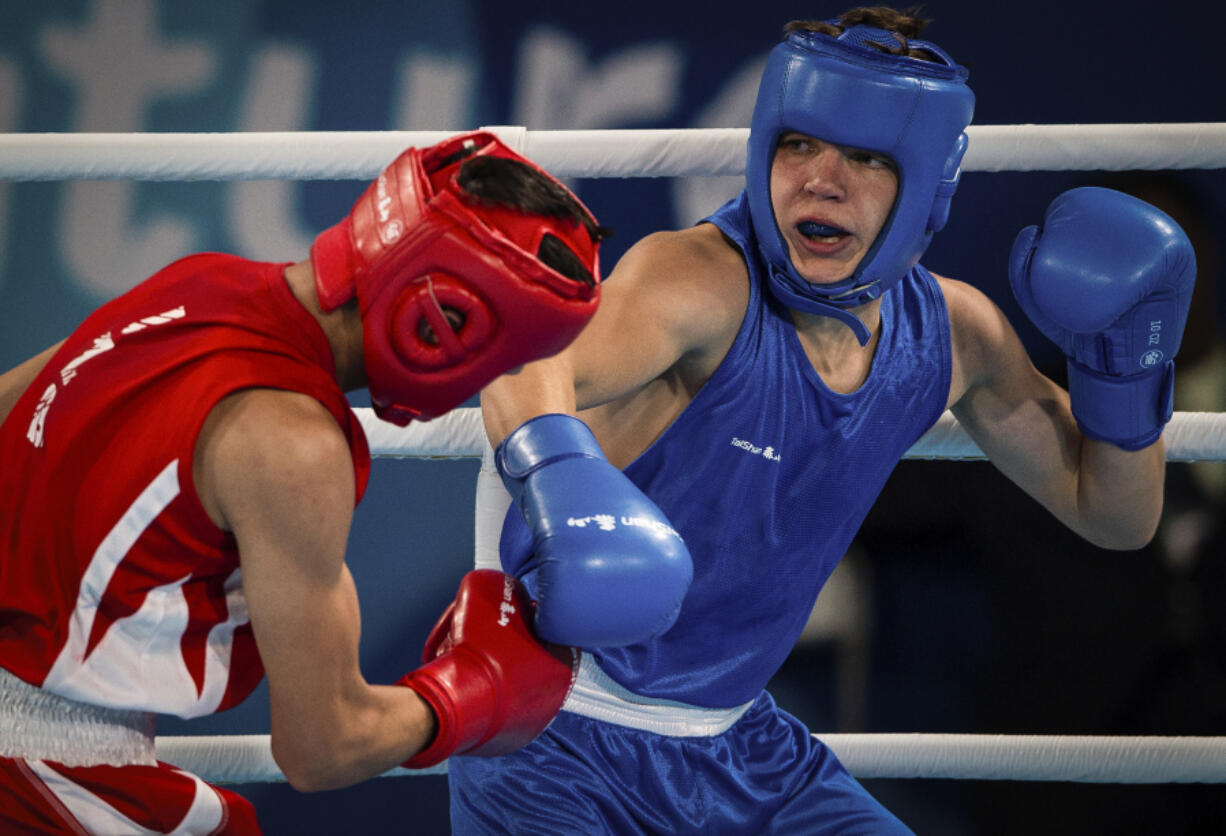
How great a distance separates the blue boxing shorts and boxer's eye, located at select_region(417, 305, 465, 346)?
2.24ft

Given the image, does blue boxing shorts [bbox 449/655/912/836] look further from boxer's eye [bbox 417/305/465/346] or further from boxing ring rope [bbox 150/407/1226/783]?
boxer's eye [bbox 417/305/465/346]

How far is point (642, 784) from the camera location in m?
1.64

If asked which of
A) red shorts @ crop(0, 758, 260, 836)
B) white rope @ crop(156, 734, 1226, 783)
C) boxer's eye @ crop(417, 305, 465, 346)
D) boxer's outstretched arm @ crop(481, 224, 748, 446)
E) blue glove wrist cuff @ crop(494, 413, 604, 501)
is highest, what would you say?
boxer's eye @ crop(417, 305, 465, 346)

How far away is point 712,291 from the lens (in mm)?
1609

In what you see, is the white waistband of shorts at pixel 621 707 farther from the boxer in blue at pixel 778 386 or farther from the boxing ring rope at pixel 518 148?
the boxing ring rope at pixel 518 148

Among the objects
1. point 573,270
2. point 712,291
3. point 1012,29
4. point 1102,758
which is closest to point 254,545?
point 573,270

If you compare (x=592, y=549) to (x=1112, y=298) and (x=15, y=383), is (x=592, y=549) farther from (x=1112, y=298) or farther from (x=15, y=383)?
(x=1112, y=298)

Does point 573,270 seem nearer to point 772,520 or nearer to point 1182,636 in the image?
point 772,520

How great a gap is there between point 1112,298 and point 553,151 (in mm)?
867

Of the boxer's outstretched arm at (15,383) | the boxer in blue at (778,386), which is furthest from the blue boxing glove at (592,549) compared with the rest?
the boxer's outstretched arm at (15,383)

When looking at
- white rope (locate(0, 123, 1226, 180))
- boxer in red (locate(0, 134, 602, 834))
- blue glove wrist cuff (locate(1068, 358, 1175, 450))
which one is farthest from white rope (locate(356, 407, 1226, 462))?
boxer in red (locate(0, 134, 602, 834))

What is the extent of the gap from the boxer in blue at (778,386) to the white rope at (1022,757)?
0.38 m

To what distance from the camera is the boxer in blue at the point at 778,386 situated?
1594 millimetres

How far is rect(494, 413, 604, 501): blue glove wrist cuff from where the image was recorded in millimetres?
1339
